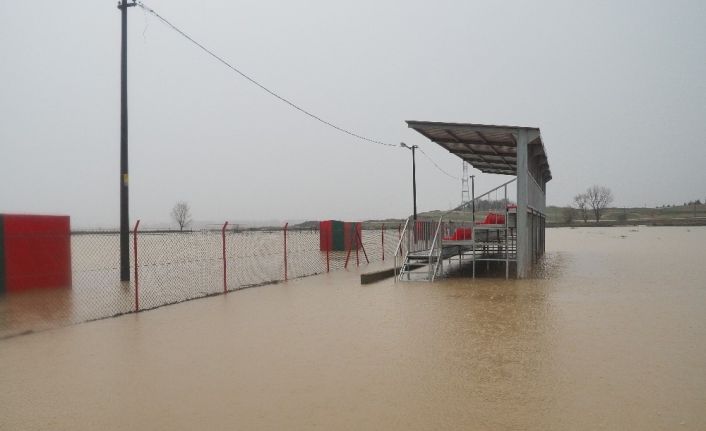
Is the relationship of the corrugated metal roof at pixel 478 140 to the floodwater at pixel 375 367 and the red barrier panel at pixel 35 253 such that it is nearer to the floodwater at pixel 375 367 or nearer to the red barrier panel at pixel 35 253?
the floodwater at pixel 375 367

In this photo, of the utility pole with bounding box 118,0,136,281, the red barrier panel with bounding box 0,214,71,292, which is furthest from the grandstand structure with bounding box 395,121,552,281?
the red barrier panel with bounding box 0,214,71,292

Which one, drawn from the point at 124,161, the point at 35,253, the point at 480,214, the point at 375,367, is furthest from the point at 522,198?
the point at 35,253

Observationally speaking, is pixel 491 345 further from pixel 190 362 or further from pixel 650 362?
pixel 190 362

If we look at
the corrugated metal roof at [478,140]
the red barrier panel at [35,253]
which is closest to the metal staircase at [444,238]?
the corrugated metal roof at [478,140]

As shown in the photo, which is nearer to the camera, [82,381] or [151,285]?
[82,381]

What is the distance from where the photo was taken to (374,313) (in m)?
9.58

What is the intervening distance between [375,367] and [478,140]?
1208cm

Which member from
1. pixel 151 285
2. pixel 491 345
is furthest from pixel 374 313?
pixel 151 285

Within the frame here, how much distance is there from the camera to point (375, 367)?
5.96 metres

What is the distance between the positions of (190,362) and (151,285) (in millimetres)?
8913

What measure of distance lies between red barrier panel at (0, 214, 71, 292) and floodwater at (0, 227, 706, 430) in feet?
15.1

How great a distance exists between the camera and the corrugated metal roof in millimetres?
14469

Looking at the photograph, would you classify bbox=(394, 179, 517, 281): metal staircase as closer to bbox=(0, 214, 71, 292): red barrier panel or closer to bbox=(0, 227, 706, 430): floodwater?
bbox=(0, 227, 706, 430): floodwater

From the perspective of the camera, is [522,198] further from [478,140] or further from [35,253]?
[35,253]
